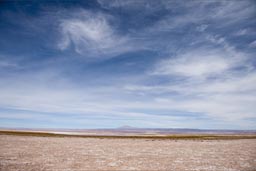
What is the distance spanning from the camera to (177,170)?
14.6m

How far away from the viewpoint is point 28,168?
14328 millimetres

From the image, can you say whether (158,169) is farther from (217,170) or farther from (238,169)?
(238,169)

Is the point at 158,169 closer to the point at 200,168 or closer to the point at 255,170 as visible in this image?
the point at 200,168

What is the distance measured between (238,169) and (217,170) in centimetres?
166

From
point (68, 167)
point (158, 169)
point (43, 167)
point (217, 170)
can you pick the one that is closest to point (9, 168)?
point (43, 167)

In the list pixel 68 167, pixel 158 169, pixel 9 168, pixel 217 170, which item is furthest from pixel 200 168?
pixel 9 168

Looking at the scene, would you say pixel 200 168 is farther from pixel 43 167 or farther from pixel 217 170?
pixel 43 167

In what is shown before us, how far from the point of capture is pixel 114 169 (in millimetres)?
14500

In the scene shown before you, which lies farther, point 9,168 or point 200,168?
point 200,168

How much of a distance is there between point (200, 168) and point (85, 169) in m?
9.00

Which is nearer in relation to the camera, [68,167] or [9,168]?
[9,168]

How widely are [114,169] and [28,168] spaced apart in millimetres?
6351

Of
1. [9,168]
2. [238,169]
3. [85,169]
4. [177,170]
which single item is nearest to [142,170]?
[177,170]

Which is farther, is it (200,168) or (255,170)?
(200,168)
